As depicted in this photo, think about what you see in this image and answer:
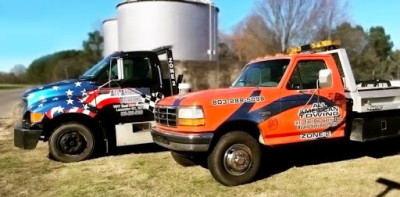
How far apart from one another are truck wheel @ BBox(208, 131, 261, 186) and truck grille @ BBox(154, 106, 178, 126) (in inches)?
31.0

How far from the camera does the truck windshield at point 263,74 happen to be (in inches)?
301

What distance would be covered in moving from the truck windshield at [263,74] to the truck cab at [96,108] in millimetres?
2182

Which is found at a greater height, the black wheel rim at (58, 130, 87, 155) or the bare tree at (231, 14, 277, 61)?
the bare tree at (231, 14, 277, 61)

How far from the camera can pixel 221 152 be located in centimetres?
696

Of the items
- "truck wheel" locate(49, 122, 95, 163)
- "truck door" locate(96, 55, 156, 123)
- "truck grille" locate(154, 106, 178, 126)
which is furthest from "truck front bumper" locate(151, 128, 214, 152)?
"truck wheel" locate(49, 122, 95, 163)

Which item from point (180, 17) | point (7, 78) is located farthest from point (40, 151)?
point (7, 78)

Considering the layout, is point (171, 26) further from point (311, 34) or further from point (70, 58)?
point (70, 58)

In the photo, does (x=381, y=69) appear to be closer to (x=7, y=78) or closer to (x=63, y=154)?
(x=63, y=154)

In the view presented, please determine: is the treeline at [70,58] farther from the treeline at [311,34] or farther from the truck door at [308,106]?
the truck door at [308,106]

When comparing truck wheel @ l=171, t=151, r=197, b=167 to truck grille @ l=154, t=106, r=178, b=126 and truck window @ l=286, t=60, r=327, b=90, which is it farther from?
truck window @ l=286, t=60, r=327, b=90

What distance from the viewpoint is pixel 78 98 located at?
366 inches

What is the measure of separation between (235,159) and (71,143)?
12.5ft

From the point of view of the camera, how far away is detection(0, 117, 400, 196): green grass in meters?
6.88

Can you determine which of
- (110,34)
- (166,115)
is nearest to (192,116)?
(166,115)
